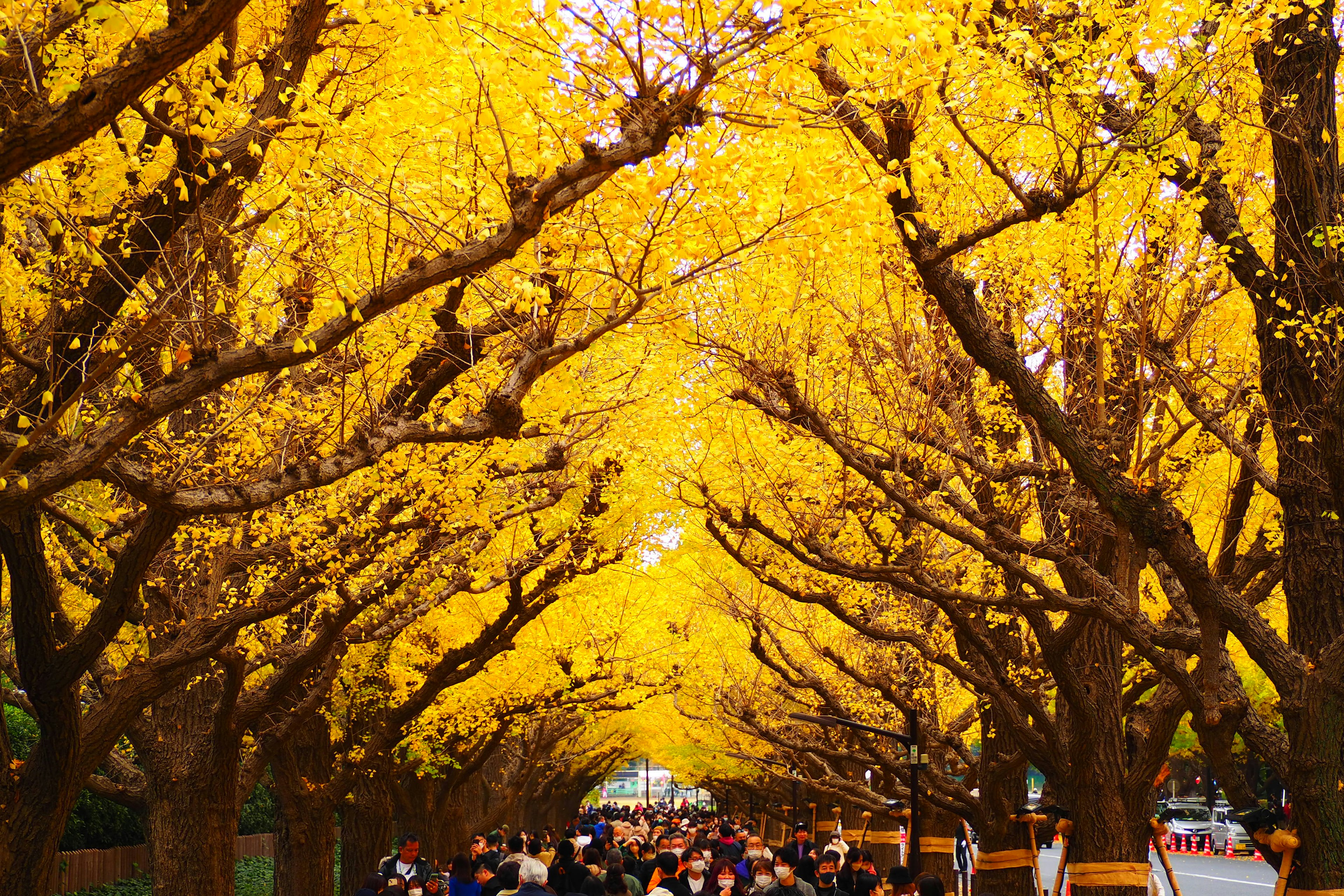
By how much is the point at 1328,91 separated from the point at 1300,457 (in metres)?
2.66

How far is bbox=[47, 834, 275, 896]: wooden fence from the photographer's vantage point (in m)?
21.8

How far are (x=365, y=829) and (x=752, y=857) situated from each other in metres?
9.22

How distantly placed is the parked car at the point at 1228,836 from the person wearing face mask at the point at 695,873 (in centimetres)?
3411

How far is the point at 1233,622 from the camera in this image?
841 cm

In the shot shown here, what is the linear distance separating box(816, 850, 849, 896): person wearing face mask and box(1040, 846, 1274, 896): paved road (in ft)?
31.9

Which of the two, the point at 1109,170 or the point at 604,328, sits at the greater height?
the point at 1109,170

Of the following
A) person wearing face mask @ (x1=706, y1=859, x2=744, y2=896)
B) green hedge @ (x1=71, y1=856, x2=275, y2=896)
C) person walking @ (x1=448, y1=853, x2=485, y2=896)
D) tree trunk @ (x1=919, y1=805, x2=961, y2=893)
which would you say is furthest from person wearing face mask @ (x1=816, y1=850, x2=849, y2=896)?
green hedge @ (x1=71, y1=856, x2=275, y2=896)

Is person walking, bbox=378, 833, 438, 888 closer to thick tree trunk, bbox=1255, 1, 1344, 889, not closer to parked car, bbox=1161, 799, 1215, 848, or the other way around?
thick tree trunk, bbox=1255, 1, 1344, 889

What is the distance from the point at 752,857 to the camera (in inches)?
704

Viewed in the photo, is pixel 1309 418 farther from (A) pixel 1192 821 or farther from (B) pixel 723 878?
(A) pixel 1192 821

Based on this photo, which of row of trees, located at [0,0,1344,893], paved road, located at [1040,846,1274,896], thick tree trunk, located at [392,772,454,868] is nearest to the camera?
row of trees, located at [0,0,1344,893]

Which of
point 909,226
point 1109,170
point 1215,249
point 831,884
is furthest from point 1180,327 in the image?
point 831,884

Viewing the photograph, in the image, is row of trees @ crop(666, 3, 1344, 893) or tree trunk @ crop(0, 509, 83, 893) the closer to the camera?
row of trees @ crop(666, 3, 1344, 893)

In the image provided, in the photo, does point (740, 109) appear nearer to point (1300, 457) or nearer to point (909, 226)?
point (909, 226)
